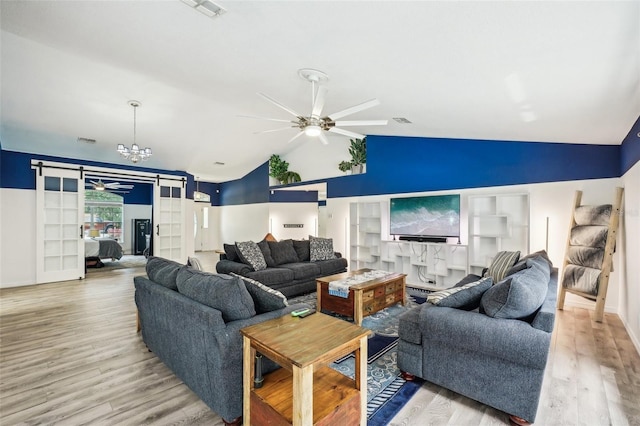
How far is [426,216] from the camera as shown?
571cm

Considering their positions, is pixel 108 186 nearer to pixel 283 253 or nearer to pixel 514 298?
pixel 283 253

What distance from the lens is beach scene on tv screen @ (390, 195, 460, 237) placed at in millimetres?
5388

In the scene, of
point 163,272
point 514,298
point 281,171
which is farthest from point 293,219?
point 514,298

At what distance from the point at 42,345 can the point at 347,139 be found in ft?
21.1

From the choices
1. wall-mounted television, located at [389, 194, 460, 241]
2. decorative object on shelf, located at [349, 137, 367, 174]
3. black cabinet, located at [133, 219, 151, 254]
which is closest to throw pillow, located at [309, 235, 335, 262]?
wall-mounted television, located at [389, 194, 460, 241]

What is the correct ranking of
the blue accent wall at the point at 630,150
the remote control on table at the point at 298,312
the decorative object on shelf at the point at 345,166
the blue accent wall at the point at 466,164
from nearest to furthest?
the remote control on table at the point at 298,312, the blue accent wall at the point at 630,150, the blue accent wall at the point at 466,164, the decorative object on shelf at the point at 345,166

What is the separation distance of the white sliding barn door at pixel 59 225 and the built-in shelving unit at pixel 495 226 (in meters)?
8.36

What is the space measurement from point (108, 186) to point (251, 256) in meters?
8.51

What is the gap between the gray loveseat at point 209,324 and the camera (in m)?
1.88

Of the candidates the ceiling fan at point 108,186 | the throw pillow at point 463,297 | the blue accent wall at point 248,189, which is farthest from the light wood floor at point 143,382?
the blue accent wall at point 248,189

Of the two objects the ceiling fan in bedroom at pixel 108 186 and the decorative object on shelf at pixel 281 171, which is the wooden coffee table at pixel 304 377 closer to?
the decorative object on shelf at pixel 281 171

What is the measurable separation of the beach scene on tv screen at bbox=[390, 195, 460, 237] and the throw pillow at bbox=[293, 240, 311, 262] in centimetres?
183

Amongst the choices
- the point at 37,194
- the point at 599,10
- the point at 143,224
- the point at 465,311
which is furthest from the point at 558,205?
the point at 143,224

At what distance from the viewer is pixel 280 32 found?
241cm
